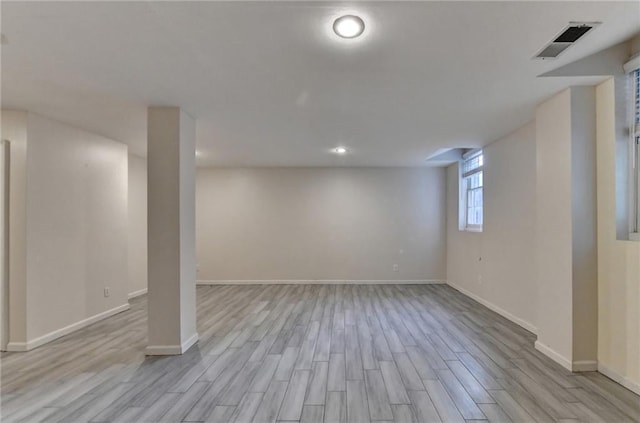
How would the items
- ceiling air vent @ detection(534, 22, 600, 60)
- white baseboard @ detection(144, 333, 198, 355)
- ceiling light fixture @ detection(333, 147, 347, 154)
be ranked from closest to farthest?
1. ceiling air vent @ detection(534, 22, 600, 60)
2. white baseboard @ detection(144, 333, 198, 355)
3. ceiling light fixture @ detection(333, 147, 347, 154)

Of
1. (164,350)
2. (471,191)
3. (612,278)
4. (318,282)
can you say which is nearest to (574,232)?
(612,278)

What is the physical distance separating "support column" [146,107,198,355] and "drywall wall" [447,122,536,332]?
391cm

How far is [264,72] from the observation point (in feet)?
7.82

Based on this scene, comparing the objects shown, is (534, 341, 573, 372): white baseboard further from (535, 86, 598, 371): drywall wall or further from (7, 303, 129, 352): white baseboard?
(7, 303, 129, 352): white baseboard

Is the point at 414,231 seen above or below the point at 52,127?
below

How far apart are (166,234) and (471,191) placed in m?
5.03

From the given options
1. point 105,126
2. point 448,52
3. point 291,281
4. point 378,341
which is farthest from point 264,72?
point 291,281

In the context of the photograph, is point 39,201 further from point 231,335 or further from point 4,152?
point 231,335

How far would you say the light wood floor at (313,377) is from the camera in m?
2.11

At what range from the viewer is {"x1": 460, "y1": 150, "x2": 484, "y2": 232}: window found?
5.30 metres

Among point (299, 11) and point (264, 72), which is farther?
point (264, 72)

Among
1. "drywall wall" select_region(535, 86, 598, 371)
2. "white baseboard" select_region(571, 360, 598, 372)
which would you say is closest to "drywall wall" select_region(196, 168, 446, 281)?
"drywall wall" select_region(535, 86, 598, 371)

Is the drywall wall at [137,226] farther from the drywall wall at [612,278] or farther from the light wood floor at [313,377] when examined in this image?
the drywall wall at [612,278]

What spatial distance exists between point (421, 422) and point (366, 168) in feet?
16.8
